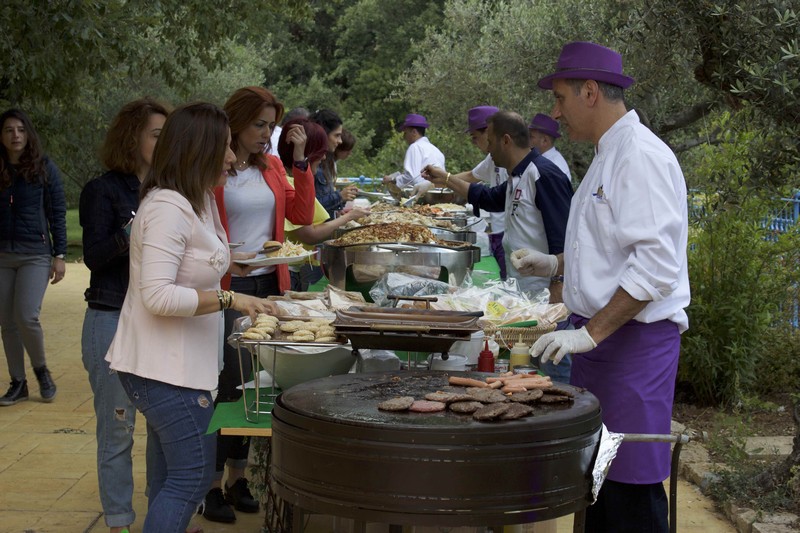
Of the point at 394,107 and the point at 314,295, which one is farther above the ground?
the point at 394,107

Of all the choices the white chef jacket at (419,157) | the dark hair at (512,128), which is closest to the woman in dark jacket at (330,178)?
the dark hair at (512,128)

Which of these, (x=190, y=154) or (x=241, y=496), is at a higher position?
(x=190, y=154)

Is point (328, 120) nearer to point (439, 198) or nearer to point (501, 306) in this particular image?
point (439, 198)

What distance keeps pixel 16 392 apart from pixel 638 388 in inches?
219

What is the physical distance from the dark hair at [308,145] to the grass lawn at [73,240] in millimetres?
9685

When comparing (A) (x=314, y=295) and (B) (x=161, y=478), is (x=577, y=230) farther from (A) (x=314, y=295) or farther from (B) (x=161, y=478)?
(B) (x=161, y=478)

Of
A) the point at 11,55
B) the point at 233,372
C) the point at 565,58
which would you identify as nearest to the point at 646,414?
the point at 565,58

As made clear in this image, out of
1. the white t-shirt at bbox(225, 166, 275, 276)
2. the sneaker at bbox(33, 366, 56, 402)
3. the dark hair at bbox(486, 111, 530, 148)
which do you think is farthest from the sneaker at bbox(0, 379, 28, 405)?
the dark hair at bbox(486, 111, 530, 148)

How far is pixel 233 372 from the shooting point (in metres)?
4.95

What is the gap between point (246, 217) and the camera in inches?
196

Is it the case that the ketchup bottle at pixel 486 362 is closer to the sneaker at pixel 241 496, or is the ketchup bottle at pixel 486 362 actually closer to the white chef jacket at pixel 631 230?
the white chef jacket at pixel 631 230

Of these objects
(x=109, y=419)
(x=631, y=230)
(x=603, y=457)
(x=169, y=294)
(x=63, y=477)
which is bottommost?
(x=63, y=477)

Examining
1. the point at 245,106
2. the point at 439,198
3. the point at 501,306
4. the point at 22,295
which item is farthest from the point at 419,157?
the point at 501,306

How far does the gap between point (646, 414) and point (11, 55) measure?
5.96 metres
